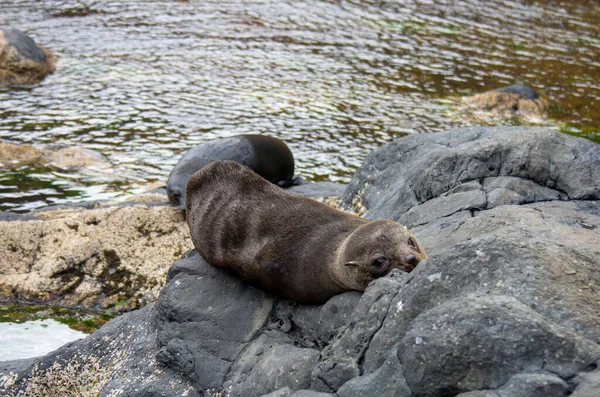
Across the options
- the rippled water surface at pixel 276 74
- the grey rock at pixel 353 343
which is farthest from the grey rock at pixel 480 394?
the rippled water surface at pixel 276 74

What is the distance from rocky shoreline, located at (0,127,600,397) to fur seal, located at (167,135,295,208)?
108 inches

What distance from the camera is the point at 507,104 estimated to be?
14.3m

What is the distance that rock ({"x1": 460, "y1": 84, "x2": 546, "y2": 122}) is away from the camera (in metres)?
14.0

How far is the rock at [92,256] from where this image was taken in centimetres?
795

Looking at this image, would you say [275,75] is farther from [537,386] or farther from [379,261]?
[537,386]

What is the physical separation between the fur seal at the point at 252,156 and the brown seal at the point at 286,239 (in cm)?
392

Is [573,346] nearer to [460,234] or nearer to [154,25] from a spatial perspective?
[460,234]

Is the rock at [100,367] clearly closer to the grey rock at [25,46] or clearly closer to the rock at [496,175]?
the rock at [496,175]

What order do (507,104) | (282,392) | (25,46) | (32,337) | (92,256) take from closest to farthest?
(282,392), (32,337), (92,256), (507,104), (25,46)

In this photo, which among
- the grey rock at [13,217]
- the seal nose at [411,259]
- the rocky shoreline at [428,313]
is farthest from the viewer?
the grey rock at [13,217]

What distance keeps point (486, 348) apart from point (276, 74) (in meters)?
12.6

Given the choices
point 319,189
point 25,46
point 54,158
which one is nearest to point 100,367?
point 319,189

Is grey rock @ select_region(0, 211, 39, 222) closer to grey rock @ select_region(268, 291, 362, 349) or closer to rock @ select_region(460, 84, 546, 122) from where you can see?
grey rock @ select_region(268, 291, 362, 349)

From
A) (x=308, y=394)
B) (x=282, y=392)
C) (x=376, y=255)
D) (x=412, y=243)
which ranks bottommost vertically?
(x=282, y=392)
